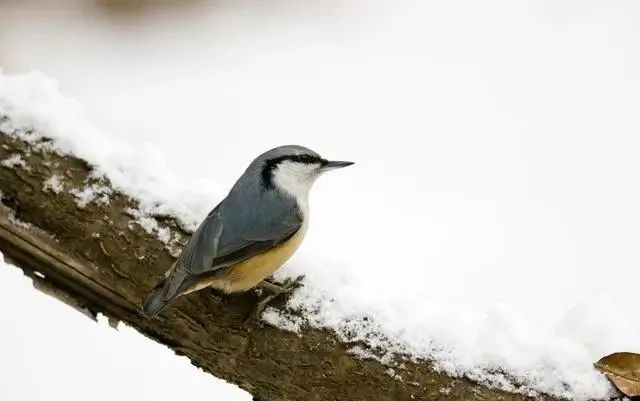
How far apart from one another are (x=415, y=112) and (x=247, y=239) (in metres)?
2.51

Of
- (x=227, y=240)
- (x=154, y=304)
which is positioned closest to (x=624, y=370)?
(x=227, y=240)

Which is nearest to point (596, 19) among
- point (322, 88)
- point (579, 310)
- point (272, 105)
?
point (322, 88)

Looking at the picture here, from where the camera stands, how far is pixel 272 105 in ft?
14.5

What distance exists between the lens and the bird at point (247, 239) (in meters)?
2.04

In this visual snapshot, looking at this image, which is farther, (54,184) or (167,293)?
(54,184)

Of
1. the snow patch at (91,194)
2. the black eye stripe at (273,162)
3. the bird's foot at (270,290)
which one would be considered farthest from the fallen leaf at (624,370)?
the snow patch at (91,194)

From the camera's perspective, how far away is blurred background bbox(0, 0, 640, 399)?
3717 millimetres

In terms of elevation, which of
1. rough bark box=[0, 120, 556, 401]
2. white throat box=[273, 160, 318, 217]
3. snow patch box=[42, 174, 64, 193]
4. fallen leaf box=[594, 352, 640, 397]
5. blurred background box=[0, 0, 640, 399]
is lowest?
rough bark box=[0, 120, 556, 401]

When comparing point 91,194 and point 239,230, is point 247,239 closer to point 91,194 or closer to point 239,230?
point 239,230

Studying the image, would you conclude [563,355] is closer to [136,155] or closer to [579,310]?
[579,310]

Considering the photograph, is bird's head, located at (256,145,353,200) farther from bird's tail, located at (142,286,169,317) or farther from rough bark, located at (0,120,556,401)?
bird's tail, located at (142,286,169,317)

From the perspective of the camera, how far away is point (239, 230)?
2.14 metres

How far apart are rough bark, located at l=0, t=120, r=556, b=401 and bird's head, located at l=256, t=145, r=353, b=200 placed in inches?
10.6

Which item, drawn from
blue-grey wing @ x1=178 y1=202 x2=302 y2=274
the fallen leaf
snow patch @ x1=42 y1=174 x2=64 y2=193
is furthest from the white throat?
the fallen leaf
